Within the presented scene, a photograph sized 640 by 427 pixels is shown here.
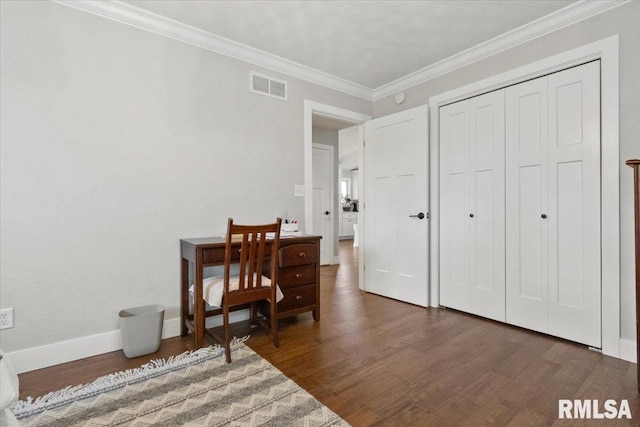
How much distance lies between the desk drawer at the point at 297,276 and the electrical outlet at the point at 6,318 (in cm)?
168

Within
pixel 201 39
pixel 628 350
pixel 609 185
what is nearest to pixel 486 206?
pixel 609 185

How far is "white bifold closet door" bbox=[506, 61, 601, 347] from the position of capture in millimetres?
2154

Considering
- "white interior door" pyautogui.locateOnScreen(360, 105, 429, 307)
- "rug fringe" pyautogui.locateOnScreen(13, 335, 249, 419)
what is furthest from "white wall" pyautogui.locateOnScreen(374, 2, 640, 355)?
"rug fringe" pyautogui.locateOnScreen(13, 335, 249, 419)

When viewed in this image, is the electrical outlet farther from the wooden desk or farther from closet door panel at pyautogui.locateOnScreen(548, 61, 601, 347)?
closet door panel at pyautogui.locateOnScreen(548, 61, 601, 347)

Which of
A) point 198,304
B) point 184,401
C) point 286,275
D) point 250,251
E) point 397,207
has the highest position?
point 397,207

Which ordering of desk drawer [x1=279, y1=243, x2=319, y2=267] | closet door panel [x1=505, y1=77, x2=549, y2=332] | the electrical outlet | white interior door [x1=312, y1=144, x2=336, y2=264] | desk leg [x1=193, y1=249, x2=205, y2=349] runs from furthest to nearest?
white interior door [x1=312, y1=144, x2=336, y2=264]
desk drawer [x1=279, y1=243, x2=319, y2=267]
closet door panel [x1=505, y1=77, x2=549, y2=332]
desk leg [x1=193, y1=249, x2=205, y2=349]
the electrical outlet

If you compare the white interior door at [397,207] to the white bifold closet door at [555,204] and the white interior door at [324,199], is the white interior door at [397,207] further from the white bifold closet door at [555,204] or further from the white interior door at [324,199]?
the white interior door at [324,199]

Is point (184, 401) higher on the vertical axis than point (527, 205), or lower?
lower

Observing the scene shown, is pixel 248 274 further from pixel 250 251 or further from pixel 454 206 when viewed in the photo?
pixel 454 206

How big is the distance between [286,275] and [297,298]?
0.75 feet

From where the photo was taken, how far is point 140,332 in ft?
6.75

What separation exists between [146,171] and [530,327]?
322 cm

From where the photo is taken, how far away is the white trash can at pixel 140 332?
6.64ft

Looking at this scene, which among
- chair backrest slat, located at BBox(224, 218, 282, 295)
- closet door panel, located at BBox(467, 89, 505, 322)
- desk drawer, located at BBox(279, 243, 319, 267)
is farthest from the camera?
closet door panel, located at BBox(467, 89, 505, 322)
